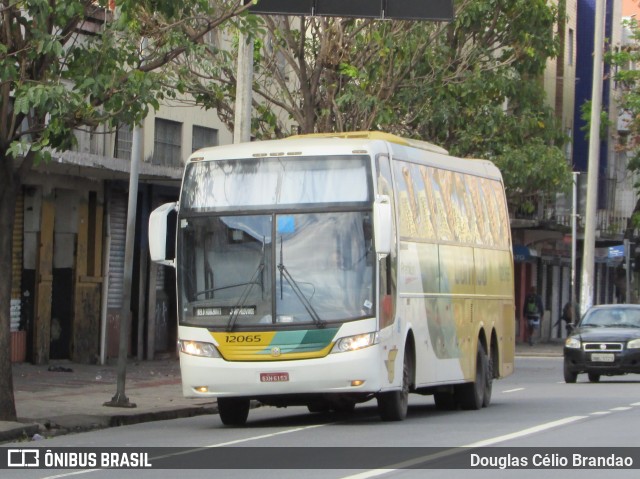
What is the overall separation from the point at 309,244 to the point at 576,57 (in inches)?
1863

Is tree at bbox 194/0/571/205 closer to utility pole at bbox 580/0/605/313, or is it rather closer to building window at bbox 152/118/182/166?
building window at bbox 152/118/182/166

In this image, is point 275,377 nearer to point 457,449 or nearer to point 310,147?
point 310,147

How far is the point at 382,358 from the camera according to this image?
61.4 ft

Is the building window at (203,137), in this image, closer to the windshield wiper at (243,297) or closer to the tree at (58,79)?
the tree at (58,79)

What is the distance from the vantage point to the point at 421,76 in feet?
108

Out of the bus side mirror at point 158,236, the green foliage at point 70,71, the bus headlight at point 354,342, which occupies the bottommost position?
the bus headlight at point 354,342

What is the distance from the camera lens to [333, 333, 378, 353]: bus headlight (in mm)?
18547

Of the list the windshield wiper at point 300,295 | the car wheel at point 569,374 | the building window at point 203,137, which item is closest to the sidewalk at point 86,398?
the windshield wiper at point 300,295

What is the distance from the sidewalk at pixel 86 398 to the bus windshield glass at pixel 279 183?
2928 mm

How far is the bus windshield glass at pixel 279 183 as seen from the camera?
1905 cm

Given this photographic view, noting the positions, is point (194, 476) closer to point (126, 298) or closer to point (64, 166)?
point (126, 298)

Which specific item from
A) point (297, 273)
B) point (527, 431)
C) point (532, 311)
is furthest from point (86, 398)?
point (532, 311)

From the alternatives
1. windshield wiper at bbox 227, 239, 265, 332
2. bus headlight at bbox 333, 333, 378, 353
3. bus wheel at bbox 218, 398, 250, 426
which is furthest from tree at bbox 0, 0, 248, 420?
bus headlight at bbox 333, 333, 378, 353

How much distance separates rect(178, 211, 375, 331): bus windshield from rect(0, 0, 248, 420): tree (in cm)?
182
